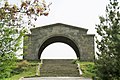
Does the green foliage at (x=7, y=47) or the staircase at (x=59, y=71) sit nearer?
the green foliage at (x=7, y=47)

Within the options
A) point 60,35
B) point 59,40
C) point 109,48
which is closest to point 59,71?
point 60,35

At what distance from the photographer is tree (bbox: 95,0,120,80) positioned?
1033 centimetres

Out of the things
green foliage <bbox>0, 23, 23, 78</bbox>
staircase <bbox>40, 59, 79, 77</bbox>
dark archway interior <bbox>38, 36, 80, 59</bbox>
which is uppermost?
dark archway interior <bbox>38, 36, 80, 59</bbox>

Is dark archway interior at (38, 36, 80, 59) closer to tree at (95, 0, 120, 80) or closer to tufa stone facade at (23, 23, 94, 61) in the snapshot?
tufa stone facade at (23, 23, 94, 61)

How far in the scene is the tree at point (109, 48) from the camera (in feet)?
33.9

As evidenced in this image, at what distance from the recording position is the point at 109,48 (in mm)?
10508

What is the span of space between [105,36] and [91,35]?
2904 centimetres

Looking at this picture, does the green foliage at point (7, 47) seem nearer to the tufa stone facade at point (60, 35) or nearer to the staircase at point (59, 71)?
the staircase at point (59, 71)

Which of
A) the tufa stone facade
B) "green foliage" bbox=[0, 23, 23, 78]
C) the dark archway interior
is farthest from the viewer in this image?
the dark archway interior

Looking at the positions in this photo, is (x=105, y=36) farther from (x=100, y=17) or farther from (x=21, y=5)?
(x=21, y=5)

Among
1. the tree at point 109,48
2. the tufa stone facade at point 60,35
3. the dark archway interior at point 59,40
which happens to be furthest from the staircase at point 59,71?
the tree at point 109,48

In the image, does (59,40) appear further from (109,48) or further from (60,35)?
(109,48)

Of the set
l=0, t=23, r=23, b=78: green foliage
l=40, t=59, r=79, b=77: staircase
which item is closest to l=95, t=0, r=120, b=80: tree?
l=0, t=23, r=23, b=78: green foliage

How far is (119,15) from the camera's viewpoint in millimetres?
10695
